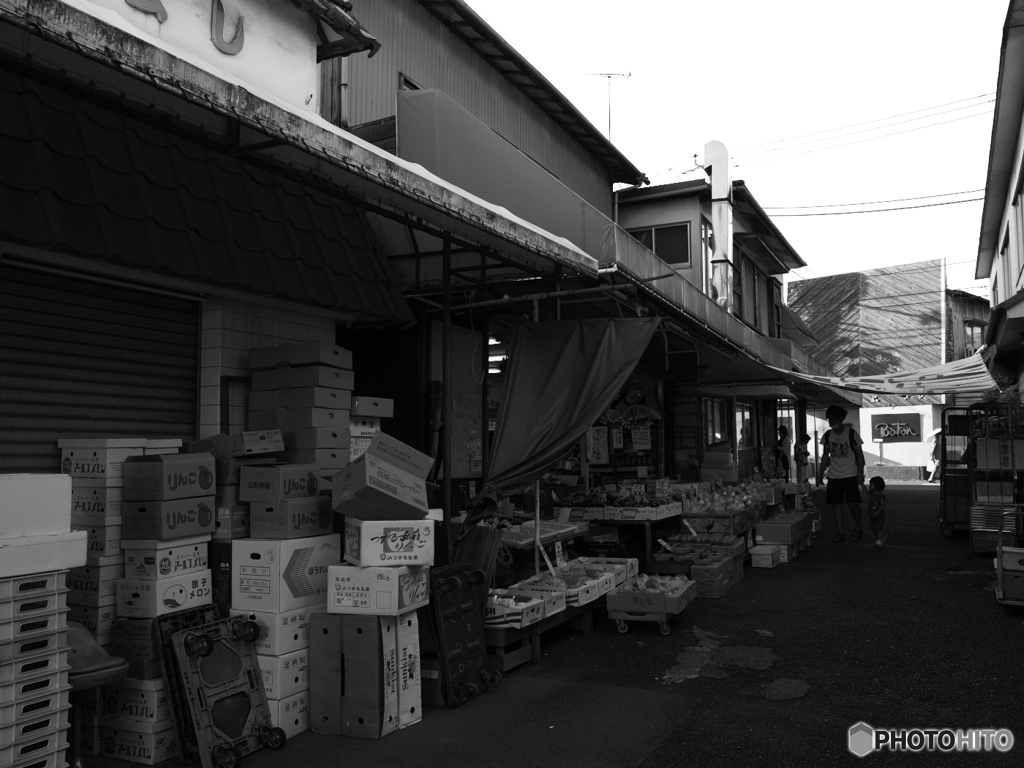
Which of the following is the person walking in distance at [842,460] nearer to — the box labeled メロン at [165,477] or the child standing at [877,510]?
the child standing at [877,510]

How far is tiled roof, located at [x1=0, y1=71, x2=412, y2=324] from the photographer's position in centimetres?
481

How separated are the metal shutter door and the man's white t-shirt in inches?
422

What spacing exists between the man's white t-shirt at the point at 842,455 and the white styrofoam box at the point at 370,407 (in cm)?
886

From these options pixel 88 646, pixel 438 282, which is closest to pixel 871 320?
pixel 438 282

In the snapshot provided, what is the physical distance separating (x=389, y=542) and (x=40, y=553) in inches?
81.3

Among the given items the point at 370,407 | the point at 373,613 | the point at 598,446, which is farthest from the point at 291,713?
the point at 598,446

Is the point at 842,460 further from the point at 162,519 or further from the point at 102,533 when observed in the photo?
the point at 102,533

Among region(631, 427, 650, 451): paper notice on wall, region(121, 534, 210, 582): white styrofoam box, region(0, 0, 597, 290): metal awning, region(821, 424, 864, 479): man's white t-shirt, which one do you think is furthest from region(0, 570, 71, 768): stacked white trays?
region(821, 424, 864, 479): man's white t-shirt

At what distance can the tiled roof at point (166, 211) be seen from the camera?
4812 millimetres

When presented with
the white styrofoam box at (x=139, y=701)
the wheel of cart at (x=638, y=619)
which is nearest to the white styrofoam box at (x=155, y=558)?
the white styrofoam box at (x=139, y=701)

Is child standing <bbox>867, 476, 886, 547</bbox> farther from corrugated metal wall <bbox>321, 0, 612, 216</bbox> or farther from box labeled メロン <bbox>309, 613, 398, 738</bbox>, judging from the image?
box labeled メロン <bbox>309, 613, 398, 738</bbox>

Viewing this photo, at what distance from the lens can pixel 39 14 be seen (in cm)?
288

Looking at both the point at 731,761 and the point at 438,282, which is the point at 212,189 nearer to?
the point at 438,282

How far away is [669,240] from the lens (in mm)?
18062
